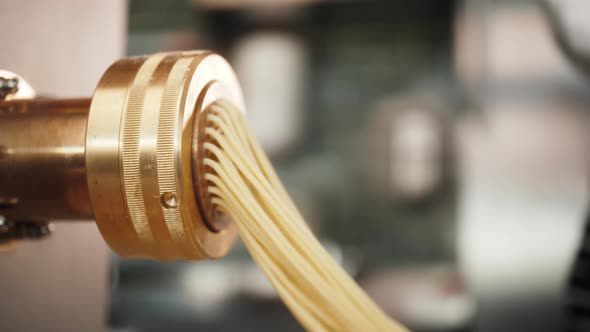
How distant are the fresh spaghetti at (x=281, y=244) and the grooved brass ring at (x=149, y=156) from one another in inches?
0.4

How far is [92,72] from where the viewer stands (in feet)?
0.91

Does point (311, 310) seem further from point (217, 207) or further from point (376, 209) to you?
point (376, 209)

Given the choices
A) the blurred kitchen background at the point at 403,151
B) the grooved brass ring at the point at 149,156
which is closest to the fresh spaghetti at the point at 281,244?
the grooved brass ring at the point at 149,156

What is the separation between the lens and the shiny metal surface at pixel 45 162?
20 cm

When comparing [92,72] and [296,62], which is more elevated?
[92,72]

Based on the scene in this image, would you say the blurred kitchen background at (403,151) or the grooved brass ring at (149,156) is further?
the blurred kitchen background at (403,151)

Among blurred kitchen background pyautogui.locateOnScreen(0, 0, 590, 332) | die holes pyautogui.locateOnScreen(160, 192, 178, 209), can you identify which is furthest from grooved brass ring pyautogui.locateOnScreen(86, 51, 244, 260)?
blurred kitchen background pyautogui.locateOnScreen(0, 0, 590, 332)

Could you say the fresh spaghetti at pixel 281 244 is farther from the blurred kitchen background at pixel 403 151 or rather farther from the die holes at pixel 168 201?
the blurred kitchen background at pixel 403 151

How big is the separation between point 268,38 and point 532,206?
897mm

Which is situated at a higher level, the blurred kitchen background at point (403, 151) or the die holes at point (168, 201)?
the die holes at point (168, 201)

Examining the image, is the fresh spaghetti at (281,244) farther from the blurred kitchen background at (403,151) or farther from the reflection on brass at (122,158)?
the blurred kitchen background at (403,151)

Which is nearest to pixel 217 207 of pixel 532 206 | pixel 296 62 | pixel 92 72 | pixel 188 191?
pixel 188 191

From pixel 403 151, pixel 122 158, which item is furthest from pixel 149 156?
pixel 403 151

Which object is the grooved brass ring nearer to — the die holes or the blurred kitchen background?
the die holes
